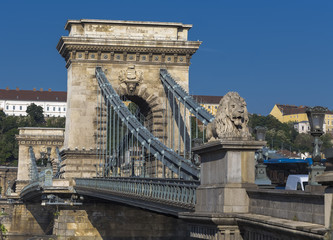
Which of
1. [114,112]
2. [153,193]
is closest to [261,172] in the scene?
[153,193]

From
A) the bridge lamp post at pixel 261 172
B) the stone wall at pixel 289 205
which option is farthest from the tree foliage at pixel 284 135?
the stone wall at pixel 289 205

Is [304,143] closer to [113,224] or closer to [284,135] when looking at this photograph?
[284,135]

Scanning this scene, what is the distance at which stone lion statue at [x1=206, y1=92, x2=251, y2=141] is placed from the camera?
18.0 m

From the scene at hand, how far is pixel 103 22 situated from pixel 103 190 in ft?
48.8

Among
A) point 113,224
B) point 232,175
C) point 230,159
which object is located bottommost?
point 113,224

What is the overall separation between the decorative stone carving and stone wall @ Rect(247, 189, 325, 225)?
31606mm

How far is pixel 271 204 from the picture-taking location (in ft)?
52.4

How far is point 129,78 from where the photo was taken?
48.6 metres

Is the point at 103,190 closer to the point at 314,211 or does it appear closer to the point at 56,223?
the point at 56,223

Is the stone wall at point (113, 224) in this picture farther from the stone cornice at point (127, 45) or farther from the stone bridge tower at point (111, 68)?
the stone cornice at point (127, 45)

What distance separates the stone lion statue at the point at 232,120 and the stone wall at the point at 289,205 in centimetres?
135

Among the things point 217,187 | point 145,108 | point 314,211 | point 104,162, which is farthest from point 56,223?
point 314,211

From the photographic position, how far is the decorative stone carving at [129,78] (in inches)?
1913

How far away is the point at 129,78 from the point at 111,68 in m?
1.20
